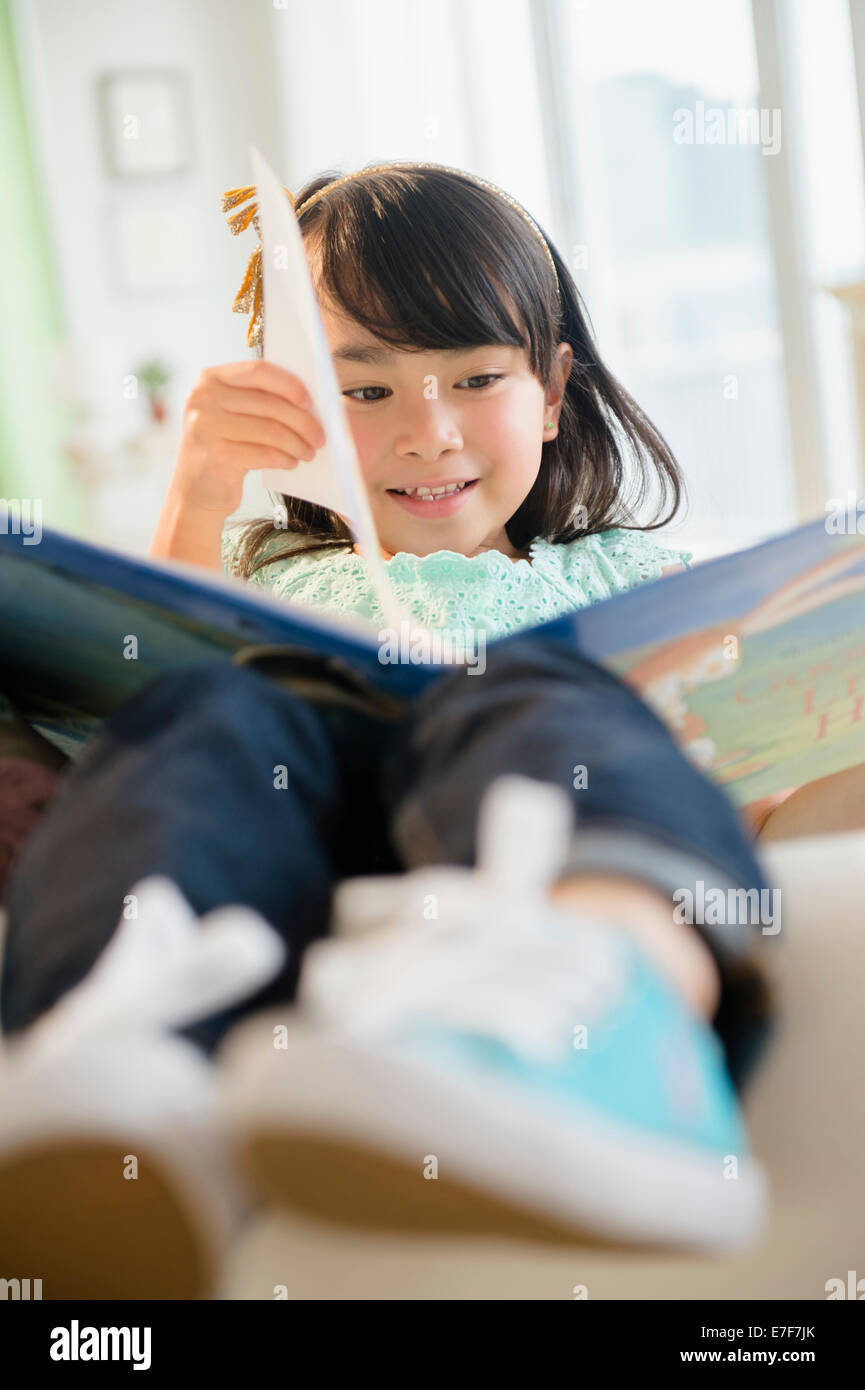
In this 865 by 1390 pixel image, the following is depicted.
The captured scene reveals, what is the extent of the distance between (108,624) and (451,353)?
0.59 metres

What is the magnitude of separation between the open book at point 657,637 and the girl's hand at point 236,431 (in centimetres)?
26

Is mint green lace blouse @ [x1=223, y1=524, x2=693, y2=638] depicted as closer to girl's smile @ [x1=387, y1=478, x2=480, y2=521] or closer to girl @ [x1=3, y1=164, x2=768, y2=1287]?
girl's smile @ [x1=387, y1=478, x2=480, y2=521]

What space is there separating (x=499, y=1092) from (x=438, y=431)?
2.81 feet

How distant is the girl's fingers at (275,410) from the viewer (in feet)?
2.81

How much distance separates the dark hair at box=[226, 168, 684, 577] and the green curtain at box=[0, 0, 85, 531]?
9.30ft

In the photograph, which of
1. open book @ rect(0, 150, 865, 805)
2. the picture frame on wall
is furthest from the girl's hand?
the picture frame on wall

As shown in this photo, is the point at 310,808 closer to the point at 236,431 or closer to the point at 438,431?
the point at 236,431

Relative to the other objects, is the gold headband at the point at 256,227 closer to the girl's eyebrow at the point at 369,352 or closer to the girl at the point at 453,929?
the girl's eyebrow at the point at 369,352

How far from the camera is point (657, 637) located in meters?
0.60

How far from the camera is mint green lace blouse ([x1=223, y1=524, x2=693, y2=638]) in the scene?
1.10 m

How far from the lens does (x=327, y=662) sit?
1.77 feet

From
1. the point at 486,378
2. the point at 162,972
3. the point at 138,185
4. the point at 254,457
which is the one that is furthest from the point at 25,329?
the point at 162,972
